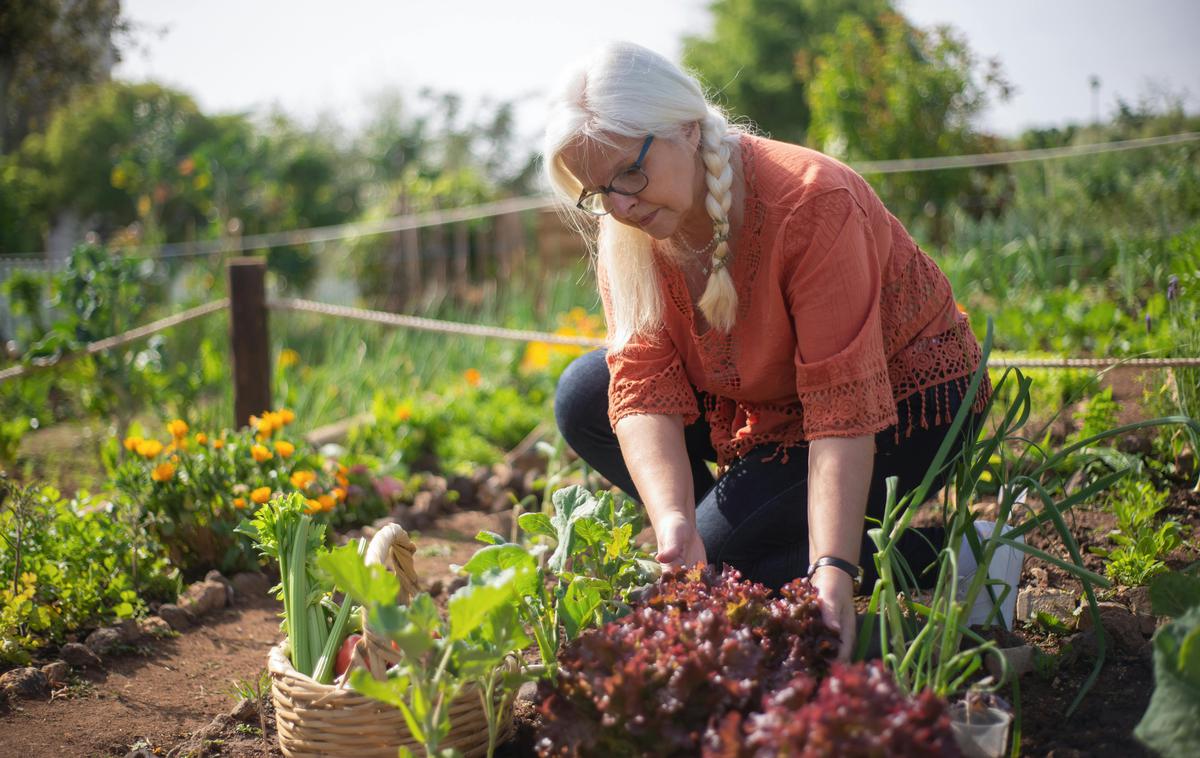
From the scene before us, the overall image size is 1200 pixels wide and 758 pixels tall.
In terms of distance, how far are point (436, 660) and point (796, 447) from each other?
932mm

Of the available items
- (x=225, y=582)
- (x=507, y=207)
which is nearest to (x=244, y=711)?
(x=225, y=582)

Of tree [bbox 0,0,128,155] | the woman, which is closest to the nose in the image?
the woman

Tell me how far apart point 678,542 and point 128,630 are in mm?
1461

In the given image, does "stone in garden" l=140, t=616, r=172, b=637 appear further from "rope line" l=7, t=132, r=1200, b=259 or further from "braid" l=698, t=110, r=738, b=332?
"rope line" l=7, t=132, r=1200, b=259

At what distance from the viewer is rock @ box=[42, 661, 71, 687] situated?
207 centimetres

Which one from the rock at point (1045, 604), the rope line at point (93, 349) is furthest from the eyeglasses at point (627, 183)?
the rope line at point (93, 349)

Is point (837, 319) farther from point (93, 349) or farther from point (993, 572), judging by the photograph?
point (93, 349)

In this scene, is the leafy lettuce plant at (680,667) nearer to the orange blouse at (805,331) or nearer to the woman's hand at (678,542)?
the woman's hand at (678,542)

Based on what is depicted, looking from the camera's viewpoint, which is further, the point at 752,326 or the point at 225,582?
the point at 225,582

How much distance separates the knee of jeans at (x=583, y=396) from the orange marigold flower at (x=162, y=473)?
1.11 meters

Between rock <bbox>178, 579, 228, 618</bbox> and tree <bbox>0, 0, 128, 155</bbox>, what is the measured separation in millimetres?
4482

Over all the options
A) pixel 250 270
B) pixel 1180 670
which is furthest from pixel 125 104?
pixel 1180 670

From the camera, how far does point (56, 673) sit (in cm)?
208

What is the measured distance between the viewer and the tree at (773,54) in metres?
21.6
